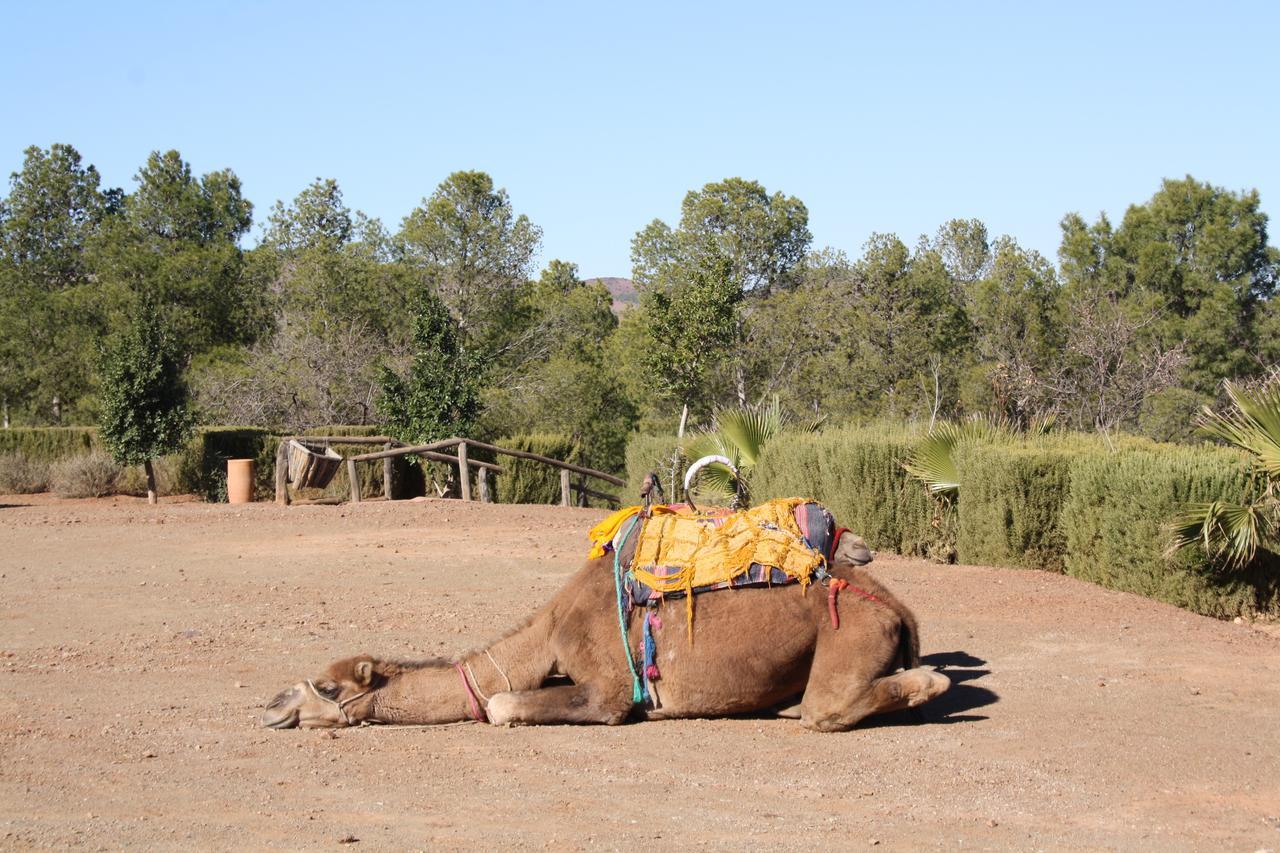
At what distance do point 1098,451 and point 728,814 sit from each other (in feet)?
27.9

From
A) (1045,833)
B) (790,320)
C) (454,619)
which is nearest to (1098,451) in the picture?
(454,619)

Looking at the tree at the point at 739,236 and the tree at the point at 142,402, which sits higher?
the tree at the point at 739,236

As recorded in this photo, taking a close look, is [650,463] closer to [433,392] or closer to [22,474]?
[433,392]

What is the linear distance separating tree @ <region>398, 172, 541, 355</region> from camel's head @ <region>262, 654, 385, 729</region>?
146 ft

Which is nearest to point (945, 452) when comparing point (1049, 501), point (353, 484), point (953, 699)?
point (1049, 501)

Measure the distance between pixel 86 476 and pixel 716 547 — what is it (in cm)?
2806

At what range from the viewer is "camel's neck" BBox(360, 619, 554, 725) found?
6832mm

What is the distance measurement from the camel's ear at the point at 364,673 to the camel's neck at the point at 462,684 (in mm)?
86

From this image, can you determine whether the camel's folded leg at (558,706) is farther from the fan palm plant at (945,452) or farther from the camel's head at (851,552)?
the fan palm plant at (945,452)

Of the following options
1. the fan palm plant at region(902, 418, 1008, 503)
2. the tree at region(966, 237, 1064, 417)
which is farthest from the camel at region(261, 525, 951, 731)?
the tree at region(966, 237, 1064, 417)

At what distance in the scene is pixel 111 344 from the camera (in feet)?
95.8

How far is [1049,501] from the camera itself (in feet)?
43.6

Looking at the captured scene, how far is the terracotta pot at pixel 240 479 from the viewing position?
2361cm

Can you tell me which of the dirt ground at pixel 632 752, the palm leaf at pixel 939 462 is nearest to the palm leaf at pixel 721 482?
the palm leaf at pixel 939 462
